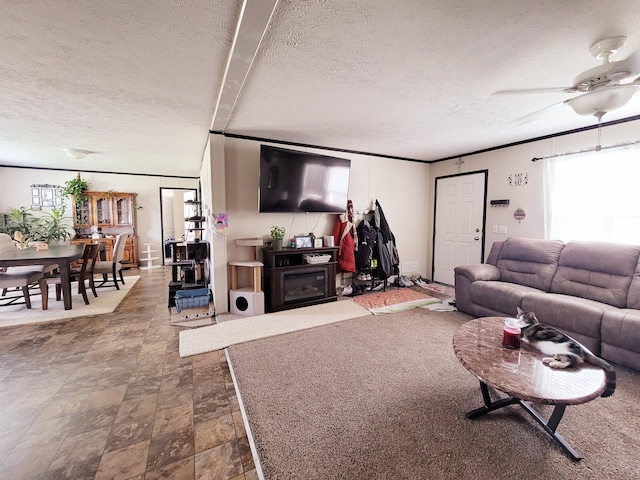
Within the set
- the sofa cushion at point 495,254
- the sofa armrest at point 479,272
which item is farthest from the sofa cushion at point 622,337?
the sofa cushion at point 495,254

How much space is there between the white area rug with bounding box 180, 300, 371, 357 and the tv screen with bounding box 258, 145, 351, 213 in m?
1.41

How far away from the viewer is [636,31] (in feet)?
5.22

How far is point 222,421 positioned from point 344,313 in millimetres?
2083

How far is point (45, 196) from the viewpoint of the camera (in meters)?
5.66

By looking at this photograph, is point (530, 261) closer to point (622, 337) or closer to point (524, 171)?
point (622, 337)

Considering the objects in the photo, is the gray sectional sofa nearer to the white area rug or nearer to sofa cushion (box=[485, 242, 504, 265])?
sofa cushion (box=[485, 242, 504, 265])

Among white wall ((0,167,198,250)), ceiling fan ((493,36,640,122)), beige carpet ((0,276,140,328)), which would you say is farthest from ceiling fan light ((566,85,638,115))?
white wall ((0,167,198,250))

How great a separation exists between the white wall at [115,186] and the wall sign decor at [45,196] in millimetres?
68

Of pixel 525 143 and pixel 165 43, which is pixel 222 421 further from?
pixel 525 143

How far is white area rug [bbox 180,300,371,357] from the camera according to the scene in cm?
266

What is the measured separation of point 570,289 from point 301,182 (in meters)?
3.35

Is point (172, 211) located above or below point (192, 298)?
above

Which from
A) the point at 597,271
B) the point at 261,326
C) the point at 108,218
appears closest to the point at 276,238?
the point at 261,326

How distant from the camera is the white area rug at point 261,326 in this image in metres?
2.66
